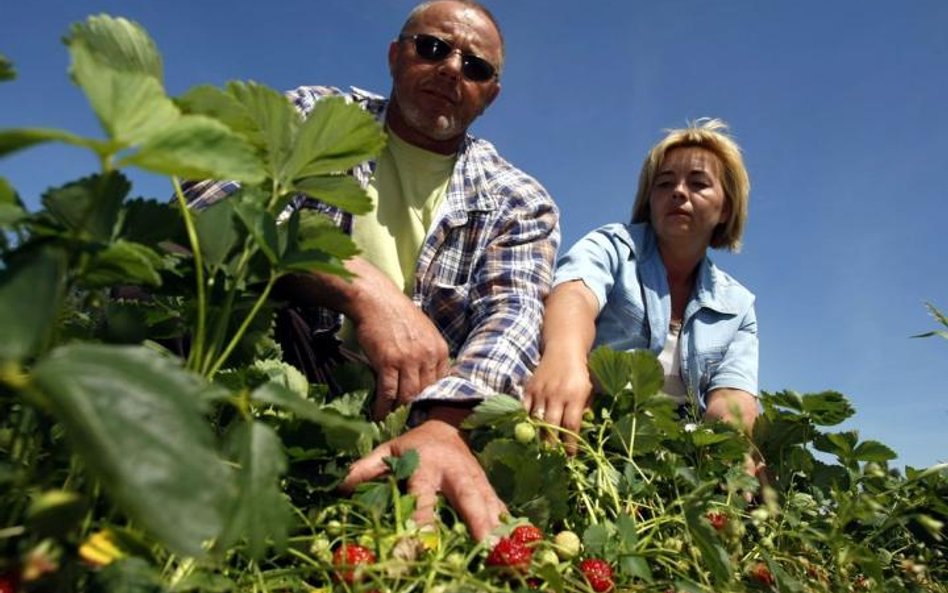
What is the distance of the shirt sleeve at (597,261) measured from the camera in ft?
6.91

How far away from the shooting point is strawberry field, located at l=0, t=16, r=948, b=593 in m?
0.35

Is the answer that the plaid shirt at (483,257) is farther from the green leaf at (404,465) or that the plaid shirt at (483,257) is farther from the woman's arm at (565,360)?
the green leaf at (404,465)

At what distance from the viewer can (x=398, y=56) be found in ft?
7.56

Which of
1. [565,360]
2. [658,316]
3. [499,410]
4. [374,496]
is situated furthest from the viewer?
[658,316]

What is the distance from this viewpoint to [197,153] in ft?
1.43

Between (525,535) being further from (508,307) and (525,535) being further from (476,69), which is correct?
(476,69)

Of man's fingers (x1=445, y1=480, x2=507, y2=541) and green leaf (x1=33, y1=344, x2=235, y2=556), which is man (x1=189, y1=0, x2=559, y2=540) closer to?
man's fingers (x1=445, y1=480, x2=507, y2=541)

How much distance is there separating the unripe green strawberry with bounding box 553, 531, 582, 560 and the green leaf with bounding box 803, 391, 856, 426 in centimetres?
68

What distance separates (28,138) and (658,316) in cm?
211

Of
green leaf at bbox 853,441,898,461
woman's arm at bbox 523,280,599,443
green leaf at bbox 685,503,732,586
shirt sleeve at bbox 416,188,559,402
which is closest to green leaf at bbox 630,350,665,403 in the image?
woman's arm at bbox 523,280,599,443

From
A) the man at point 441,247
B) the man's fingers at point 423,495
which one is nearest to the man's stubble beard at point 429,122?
the man at point 441,247

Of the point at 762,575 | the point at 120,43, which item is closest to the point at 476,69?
the point at 762,575

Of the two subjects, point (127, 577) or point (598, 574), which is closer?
point (127, 577)

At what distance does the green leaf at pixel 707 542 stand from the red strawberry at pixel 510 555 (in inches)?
6.2
